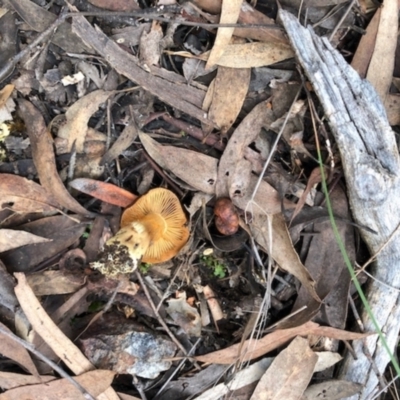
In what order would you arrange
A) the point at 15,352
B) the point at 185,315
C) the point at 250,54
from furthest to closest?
the point at 185,315 → the point at 15,352 → the point at 250,54

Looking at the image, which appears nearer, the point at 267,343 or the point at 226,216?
the point at 226,216

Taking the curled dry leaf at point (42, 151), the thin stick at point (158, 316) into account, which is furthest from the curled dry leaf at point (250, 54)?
the thin stick at point (158, 316)

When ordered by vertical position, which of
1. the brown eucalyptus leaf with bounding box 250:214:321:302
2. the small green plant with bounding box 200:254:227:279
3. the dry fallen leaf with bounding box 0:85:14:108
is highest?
the dry fallen leaf with bounding box 0:85:14:108

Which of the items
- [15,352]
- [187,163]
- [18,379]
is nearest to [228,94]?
[187,163]

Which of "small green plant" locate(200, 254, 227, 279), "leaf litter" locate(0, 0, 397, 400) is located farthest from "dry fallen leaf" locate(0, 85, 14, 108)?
"small green plant" locate(200, 254, 227, 279)

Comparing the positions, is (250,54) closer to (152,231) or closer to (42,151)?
(152,231)

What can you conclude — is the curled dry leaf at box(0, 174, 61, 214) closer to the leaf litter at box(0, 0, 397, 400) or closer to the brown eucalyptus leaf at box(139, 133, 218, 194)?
the leaf litter at box(0, 0, 397, 400)
